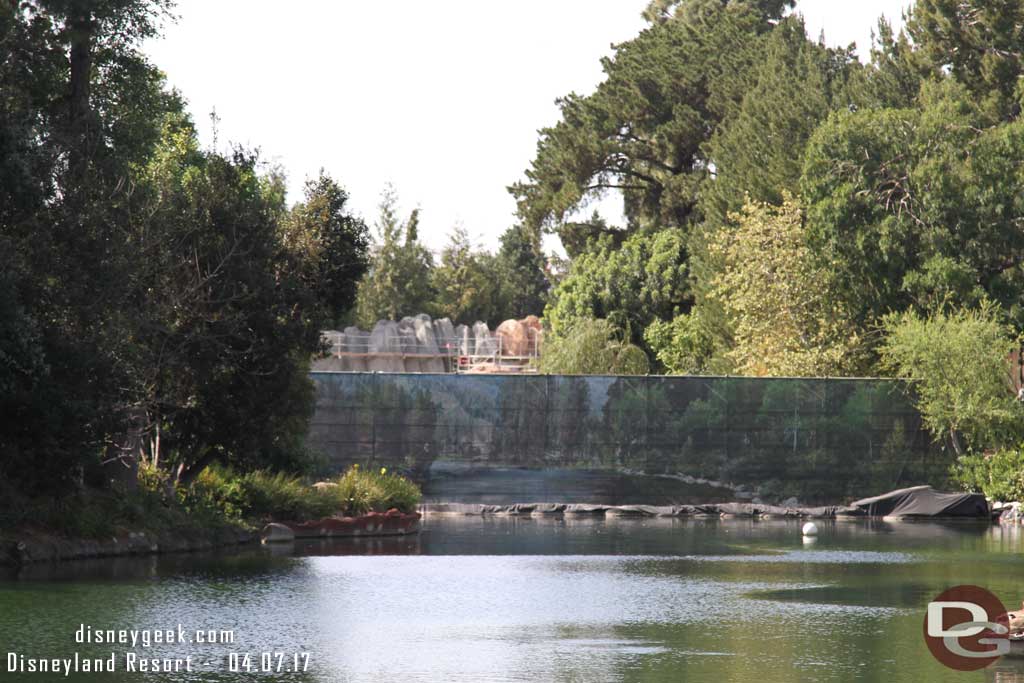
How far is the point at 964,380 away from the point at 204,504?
16.3 m

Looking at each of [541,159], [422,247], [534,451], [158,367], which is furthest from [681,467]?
[422,247]

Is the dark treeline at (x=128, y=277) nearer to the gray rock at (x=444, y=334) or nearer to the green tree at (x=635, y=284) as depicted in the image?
the green tree at (x=635, y=284)

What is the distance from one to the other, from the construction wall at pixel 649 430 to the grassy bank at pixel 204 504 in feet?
12.8

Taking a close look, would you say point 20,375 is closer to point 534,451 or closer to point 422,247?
point 534,451

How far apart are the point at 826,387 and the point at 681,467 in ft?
11.7

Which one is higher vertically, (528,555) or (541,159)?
(541,159)

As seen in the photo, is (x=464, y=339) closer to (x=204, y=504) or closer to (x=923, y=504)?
(x=923, y=504)

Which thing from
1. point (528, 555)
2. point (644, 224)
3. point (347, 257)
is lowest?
point (528, 555)

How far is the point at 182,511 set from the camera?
2195 cm

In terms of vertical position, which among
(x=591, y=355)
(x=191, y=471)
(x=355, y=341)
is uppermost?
(x=355, y=341)

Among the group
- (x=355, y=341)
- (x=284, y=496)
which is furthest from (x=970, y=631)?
(x=355, y=341)

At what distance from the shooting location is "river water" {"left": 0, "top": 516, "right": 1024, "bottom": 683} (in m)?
11.4

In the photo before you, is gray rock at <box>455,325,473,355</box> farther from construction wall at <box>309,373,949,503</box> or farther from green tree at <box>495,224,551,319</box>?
construction wall at <box>309,373,949,503</box>

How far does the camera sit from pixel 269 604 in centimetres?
1509
